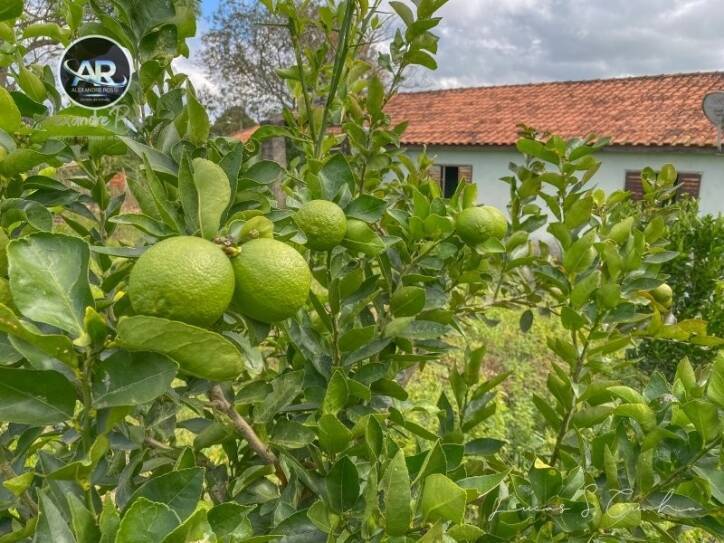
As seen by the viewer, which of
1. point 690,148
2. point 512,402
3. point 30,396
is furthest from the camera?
point 690,148

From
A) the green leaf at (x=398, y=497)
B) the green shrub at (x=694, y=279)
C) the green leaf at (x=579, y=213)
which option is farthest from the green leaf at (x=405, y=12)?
the green shrub at (x=694, y=279)

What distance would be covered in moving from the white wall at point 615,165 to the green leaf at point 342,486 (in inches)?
259

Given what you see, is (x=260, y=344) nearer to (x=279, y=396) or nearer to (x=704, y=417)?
(x=279, y=396)

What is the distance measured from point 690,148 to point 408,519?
9155mm

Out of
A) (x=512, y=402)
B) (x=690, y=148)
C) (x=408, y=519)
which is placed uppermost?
(x=690, y=148)

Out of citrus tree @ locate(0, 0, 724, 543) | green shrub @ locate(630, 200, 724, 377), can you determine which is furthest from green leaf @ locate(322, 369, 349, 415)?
green shrub @ locate(630, 200, 724, 377)

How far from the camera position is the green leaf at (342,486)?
716 mm

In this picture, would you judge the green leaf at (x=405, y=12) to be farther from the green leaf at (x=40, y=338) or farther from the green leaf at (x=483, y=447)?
the green leaf at (x=40, y=338)

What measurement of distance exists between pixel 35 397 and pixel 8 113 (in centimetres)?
35

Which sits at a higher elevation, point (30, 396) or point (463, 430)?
point (30, 396)

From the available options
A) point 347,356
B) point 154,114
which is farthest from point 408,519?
point 154,114

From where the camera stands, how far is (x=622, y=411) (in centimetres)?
81

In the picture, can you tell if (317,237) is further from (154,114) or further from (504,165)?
(504,165)

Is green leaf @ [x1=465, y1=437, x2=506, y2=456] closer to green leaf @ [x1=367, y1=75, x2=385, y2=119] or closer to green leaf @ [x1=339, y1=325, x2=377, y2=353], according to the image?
green leaf @ [x1=339, y1=325, x2=377, y2=353]
